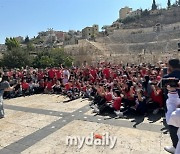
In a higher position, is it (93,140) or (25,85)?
(25,85)

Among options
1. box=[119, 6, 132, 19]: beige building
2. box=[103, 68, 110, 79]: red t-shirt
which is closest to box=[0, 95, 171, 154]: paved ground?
box=[103, 68, 110, 79]: red t-shirt

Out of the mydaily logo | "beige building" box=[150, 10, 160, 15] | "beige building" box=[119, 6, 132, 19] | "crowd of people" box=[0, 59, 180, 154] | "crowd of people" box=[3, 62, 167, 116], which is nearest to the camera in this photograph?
"crowd of people" box=[0, 59, 180, 154]

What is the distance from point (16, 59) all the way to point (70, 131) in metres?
29.3

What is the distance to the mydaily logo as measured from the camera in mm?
5399

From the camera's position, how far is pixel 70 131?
634cm

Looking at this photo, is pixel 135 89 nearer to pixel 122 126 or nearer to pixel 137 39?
pixel 122 126

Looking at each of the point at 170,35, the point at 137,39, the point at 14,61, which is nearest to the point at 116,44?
the point at 137,39

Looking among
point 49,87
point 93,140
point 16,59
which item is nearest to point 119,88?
point 93,140

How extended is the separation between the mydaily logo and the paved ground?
10cm

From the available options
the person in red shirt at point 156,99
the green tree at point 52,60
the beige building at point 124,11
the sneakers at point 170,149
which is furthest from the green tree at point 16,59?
the beige building at point 124,11

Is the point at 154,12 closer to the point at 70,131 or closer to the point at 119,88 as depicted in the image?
the point at 119,88

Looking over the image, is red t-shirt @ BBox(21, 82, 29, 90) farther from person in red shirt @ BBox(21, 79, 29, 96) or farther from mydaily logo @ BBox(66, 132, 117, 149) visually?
mydaily logo @ BBox(66, 132, 117, 149)

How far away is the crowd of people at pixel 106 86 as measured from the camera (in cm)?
759

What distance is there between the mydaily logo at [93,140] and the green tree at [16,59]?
2966 centimetres
